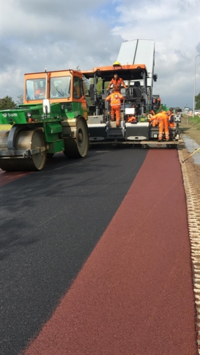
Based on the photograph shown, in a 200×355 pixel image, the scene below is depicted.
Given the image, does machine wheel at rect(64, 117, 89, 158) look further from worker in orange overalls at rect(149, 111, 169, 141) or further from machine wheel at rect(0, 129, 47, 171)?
worker in orange overalls at rect(149, 111, 169, 141)

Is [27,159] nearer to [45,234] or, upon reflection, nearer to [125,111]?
[45,234]

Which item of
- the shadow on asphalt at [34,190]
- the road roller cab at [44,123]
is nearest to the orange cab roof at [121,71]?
the road roller cab at [44,123]

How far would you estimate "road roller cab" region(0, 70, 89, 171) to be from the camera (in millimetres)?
7055

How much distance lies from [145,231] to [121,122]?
312 inches

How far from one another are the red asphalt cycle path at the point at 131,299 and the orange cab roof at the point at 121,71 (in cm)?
870

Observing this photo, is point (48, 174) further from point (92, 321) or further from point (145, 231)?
point (92, 321)

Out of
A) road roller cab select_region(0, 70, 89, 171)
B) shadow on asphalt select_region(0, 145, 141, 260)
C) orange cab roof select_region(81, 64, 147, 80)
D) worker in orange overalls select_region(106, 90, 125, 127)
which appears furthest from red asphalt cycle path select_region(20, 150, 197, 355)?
orange cab roof select_region(81, 64, 147, 80)

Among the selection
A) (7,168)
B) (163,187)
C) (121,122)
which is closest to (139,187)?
(163,187)

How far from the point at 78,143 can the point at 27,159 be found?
95.5 inches

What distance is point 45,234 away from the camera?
385cm

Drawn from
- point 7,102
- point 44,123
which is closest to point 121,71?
point 44,123

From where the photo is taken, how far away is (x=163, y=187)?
233 inches

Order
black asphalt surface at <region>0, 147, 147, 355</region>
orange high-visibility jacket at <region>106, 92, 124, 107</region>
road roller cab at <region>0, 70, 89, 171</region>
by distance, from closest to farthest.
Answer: black asphalt surface at <region>0, 147, 147, 355</region>, road roller cab at <region>0, 70, 89, 171</region>, orange high-visibility jacket at <region>106, 92, 124, 107</region>

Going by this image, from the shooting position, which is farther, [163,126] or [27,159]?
[163,126]
